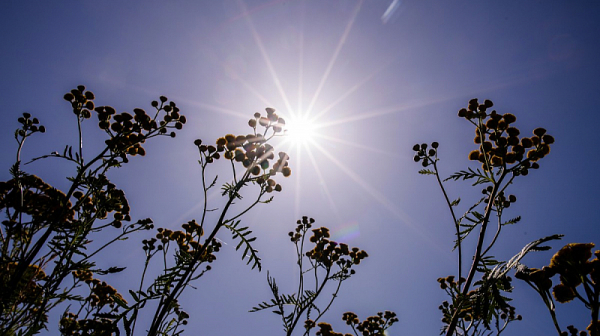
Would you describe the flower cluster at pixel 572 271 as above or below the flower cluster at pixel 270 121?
below

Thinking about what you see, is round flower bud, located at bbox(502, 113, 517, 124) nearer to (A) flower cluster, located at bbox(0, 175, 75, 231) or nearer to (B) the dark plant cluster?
(B) the dark plant cluster

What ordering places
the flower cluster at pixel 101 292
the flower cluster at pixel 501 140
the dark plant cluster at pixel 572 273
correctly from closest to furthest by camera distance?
the dark plant cluster at pixel 572 273 → the flower cluster at pixel 501 140 → the flower cluster at pixel 101 292

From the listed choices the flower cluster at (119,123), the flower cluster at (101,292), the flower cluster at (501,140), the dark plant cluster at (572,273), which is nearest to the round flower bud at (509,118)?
the flower cluster at (501,140)

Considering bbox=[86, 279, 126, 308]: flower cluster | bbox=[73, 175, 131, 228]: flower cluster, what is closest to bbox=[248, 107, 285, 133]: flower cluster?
bbox=[73, 175, 131, 228]: flower cluster

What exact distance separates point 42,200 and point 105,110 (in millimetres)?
1478

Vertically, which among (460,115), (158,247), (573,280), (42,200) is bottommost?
(573,280)

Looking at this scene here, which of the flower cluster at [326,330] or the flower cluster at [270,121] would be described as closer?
the flower cluster at [270,121]

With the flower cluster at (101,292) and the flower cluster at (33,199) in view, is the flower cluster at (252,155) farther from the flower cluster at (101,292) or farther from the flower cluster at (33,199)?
the flower cluster at (101,292)

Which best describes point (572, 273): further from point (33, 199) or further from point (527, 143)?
point (33, 199)

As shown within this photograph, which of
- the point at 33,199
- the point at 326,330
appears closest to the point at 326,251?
the point at 326,330

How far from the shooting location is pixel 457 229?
250 cm

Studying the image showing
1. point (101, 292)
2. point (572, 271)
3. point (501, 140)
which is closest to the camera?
point (572, 271)

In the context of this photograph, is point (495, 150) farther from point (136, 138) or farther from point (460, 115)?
point (136, 138)

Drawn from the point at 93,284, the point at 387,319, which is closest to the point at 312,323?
the point at 387,319
